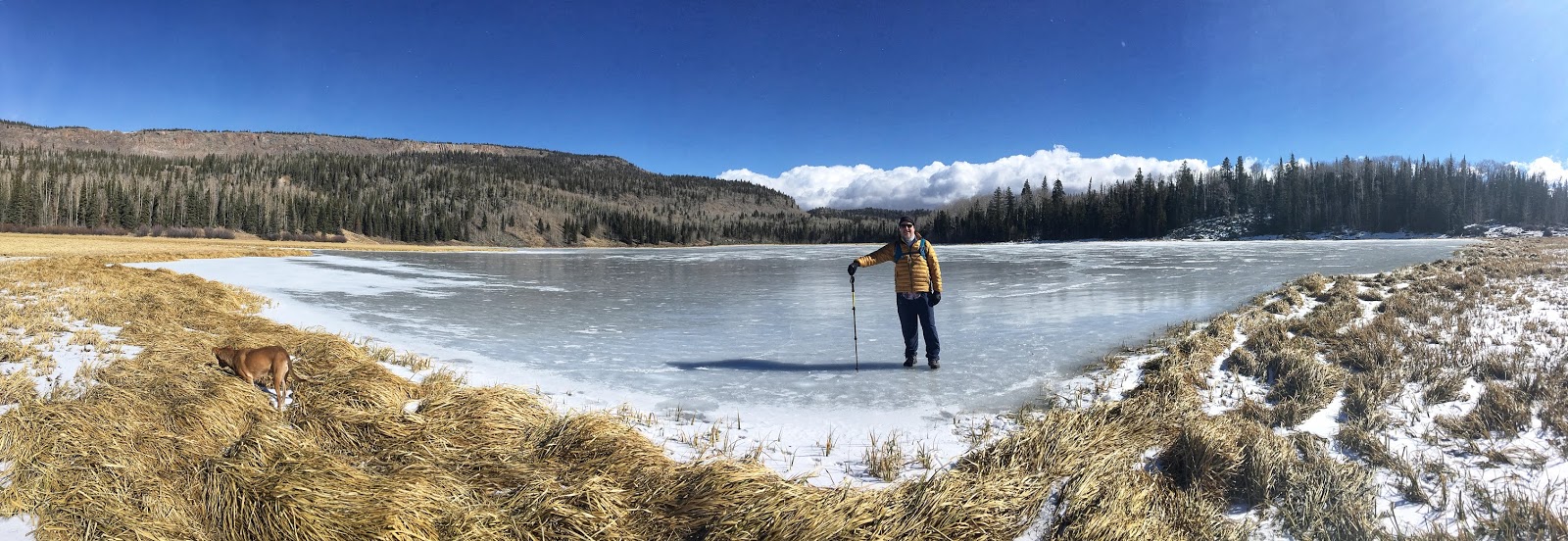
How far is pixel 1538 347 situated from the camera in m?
6.25

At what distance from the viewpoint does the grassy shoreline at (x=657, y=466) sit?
2.62m

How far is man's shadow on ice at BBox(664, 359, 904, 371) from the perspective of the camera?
22.7 feet

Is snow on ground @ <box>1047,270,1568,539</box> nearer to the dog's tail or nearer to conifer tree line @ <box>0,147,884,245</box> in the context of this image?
the dog's tail

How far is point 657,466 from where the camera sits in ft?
11.0

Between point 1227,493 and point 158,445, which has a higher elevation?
point 158,445

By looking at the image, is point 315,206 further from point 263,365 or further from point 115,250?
point 263,365

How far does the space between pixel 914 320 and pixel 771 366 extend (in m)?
1.68

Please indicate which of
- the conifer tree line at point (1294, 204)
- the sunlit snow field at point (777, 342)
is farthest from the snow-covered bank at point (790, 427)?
the conifer tree line at point (1294, 204)

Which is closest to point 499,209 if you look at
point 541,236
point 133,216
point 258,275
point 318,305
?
point 541,236

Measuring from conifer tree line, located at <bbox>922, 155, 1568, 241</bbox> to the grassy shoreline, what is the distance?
117 m

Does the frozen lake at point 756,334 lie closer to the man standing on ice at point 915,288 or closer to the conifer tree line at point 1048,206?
the man standing on ice at point 915,288

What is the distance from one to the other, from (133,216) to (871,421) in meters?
138

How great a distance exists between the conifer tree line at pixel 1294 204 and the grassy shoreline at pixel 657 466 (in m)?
117

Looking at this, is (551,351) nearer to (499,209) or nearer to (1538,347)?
(1538,347)
